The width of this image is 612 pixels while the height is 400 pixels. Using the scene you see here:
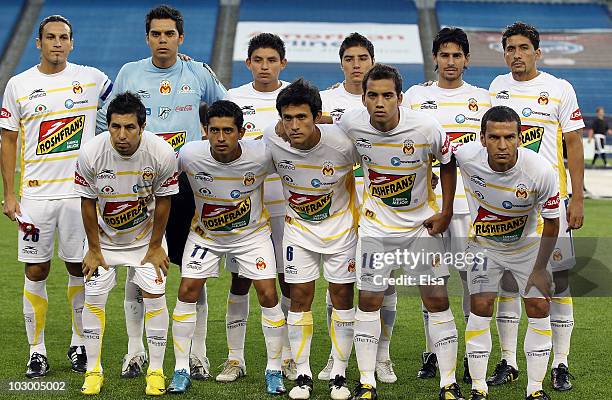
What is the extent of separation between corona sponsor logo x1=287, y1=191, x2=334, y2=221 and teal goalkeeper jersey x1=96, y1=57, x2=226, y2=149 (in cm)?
103

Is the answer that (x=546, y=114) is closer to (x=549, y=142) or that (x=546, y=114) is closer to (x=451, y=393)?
(x=549, y=142)

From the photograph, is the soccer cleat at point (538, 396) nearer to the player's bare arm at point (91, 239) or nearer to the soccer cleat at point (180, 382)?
the soccer cleat at point (180, 382)

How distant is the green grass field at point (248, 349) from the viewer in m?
5.72

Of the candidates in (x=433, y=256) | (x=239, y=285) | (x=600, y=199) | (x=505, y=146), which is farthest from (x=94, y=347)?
(x=600, y=199)

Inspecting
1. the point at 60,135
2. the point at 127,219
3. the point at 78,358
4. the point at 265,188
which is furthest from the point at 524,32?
the point at 78,358

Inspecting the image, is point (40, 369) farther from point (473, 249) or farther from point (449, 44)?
point (449, 44)

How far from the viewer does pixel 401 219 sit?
557 centimetres

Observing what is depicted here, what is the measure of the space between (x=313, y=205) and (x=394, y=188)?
52 cm

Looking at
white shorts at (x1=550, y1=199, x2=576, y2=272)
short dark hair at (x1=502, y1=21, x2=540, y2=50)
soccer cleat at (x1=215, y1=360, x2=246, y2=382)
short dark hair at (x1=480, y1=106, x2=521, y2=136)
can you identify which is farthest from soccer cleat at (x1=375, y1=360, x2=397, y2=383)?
short dark hair at (x1=502, y1=21, x2=540, y2=50)

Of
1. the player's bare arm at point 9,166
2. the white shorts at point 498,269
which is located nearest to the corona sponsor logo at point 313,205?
the white shorts at point 498,269

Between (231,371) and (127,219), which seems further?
(231,371)

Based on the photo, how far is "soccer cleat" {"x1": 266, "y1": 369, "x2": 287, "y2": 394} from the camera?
18.5 ft

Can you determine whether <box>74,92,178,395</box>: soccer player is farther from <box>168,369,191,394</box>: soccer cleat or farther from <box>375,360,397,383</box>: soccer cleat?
<box>375,360,397,383</box>: soccer cleat

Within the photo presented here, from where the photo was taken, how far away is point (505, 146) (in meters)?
5.21
